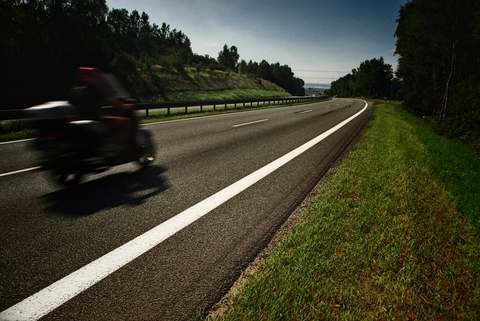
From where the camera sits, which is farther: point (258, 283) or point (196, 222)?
point (196, 222)

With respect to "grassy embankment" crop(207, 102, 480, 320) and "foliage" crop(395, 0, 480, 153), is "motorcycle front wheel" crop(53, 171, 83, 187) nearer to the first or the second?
"grassy embankment" crop(207, 102, 480, 320)

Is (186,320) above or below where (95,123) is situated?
below

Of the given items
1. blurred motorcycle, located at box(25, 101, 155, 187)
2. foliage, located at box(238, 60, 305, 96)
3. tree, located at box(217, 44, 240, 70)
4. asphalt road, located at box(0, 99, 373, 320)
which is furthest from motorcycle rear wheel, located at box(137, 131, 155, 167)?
tree, located at box(217, 44, 240, 70)

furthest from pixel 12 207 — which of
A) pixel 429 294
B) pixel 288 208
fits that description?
pixel 429 294

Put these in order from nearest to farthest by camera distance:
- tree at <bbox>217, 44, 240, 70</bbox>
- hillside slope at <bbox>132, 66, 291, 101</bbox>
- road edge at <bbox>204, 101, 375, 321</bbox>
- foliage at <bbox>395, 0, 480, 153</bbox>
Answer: road edge at <bbox>204, 101, 375, 321</bbox> → foliage at <bbox>395, 0, 480, 153</bbox> → hillside slope at <bbox>132, 66, 291, 101</bbox> → tree at <bbox>217, 44, 240, 70</bbox>

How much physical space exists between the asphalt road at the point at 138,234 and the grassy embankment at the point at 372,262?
306 millimetres

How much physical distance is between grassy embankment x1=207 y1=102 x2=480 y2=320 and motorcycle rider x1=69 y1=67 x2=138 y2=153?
346 centimetres

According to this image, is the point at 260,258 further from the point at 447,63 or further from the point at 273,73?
the point at 273,73

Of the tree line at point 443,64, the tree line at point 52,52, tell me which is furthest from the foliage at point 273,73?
the tree line at point 443,64

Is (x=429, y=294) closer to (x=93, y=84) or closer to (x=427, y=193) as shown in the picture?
→ (x=427, y=193)

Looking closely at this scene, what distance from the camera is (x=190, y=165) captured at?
5023mm

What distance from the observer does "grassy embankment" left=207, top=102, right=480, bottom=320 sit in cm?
173

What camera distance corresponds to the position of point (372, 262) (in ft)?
7.20

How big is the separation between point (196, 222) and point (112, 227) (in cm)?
89
